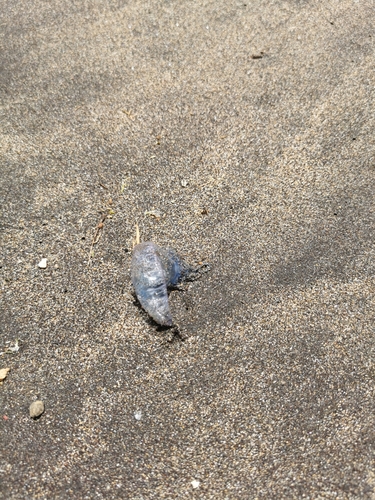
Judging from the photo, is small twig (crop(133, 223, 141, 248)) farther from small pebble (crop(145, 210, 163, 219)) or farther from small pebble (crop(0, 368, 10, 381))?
small pebble (crop(0, 368, 10, 381))

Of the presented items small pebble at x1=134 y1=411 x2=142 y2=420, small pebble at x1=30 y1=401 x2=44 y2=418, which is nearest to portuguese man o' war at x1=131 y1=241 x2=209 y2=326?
small pebble at x1=134 y1=411 x2=142 y2=420

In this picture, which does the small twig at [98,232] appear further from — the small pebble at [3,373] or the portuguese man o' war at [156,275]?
the small pebble at [3,373]

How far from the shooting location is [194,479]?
167cm

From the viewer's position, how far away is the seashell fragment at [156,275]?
→ 1.99 m

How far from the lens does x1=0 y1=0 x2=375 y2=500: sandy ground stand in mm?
1728

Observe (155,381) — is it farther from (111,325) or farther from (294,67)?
(294,67)

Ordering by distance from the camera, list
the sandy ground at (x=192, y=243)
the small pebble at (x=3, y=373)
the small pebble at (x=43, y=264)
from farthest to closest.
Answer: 1. the small pebble at (x=43, y=264)
2. the small pebble at (x=3, y=373)
3. the sandy ground at (x=192, y=243)

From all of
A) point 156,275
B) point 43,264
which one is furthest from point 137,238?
point 43,264

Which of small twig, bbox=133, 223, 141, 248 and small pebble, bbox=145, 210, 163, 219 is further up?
small pebble, bbox=145, 210, 163, 219

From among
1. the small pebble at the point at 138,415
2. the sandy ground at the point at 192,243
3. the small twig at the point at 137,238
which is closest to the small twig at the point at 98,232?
the sandy ground at the point at 192,243

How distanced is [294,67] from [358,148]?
76 cm

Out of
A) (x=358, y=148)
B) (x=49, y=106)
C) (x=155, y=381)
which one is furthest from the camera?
(x=49, y=106)

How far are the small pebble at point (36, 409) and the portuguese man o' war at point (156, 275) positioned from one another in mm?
561

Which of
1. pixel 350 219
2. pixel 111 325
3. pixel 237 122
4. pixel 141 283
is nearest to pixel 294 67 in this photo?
pixel 237 122
